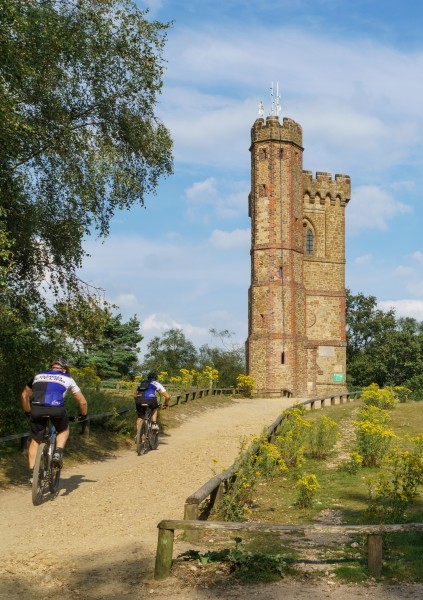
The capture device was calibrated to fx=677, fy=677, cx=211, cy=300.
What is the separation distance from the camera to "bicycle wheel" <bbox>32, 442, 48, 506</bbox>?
896cm

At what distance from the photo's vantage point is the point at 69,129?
13133 mm

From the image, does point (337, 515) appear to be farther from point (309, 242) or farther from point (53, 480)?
point (309, 242)

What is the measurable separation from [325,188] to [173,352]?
33769mm

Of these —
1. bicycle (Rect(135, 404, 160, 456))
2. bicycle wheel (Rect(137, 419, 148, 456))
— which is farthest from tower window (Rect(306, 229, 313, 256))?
bicycle wheel (Rect(137, 419, 148, 456))

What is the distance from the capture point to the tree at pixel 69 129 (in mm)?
11883

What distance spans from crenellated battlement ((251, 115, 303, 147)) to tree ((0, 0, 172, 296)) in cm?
3512

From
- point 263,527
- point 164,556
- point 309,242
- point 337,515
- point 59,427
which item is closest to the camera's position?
point 164,556

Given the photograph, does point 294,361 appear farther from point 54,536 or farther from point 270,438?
point 54,536

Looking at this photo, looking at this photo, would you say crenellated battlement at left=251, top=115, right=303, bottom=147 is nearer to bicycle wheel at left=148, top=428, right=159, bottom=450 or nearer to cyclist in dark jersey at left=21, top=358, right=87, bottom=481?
bicycle wheel at left=148, top=428, right=159, bottom=450

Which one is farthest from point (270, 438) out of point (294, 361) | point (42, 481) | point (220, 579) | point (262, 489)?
point (294, 361)

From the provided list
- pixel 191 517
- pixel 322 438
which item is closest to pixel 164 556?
pixel 191 517

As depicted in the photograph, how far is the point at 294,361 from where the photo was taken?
155 feet

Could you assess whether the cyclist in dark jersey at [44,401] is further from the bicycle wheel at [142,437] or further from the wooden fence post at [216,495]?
the bicycle wheel at [142,437]

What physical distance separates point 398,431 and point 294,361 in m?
26.9
